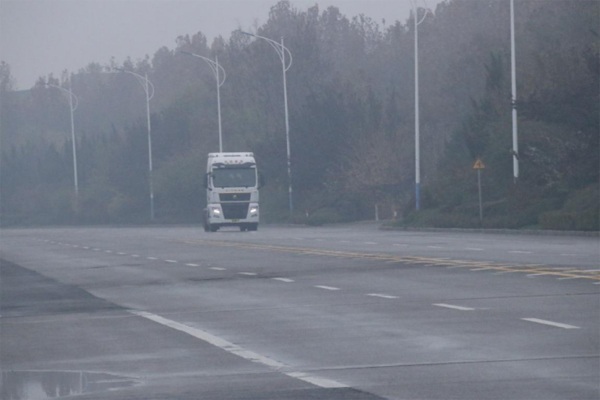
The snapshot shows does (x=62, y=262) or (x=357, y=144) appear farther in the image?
(x=357, y=144)

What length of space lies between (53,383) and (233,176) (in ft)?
148

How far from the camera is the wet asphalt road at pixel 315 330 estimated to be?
Result: 30.5 ft

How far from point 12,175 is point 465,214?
110 m

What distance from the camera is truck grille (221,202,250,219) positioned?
55344 millimetres

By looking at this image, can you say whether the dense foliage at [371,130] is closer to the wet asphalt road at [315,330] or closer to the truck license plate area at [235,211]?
the truck license plate area at [235,211]

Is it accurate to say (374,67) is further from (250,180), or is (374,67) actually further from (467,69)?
(250,180)

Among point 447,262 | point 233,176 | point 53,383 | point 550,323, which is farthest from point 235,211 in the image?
point 53,383

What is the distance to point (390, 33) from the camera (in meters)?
138

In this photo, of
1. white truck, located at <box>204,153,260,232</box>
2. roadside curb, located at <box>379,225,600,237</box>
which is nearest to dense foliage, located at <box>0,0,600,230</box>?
roadside curb, located at <box>379,225,600,237</box>

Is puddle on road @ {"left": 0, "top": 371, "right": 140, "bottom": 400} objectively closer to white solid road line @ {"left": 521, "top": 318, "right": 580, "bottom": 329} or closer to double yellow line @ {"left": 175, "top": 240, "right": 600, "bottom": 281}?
white solid road line @ {"left": 521, "top": 318, "right": 580, "bottom": 329}

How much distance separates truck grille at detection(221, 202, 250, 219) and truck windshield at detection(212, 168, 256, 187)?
1.07 m

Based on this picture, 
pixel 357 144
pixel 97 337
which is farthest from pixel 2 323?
pixel 357 144

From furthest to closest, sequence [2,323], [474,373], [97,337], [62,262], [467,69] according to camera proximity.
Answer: [467,69]
[62,262]
[2,323]
[97,337]
[474,373]

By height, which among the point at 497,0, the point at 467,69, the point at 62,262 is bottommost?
the point at 62,262
